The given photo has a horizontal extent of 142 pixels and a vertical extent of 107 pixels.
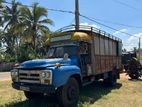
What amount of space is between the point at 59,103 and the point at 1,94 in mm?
4617

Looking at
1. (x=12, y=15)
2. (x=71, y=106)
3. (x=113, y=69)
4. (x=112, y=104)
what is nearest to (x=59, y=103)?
(x=71, y=106)

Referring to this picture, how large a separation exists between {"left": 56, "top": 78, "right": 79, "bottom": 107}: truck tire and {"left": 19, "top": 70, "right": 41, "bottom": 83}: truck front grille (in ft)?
2.90

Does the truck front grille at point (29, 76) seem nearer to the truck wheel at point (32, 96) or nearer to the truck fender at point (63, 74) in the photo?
the truck fender at point (63, 74)

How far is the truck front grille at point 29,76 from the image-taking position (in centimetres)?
1048

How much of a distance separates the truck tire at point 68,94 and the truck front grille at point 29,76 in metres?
0.88

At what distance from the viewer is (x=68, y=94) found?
1098 centimetres

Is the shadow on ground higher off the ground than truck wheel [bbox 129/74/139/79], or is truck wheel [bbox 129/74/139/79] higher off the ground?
truck wheel [bbox 129/74/139/79]

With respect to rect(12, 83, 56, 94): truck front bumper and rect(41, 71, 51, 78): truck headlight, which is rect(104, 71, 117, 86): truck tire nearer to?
rect(12, 83, 56, 94): truck front bumper

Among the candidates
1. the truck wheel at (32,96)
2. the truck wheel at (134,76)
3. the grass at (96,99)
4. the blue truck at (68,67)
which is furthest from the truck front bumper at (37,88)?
the truck wheel at (134,76)

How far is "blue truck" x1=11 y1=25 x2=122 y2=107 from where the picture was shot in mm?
10344

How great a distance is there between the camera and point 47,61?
35.6ft

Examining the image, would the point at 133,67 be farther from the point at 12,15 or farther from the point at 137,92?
the point at 12,15

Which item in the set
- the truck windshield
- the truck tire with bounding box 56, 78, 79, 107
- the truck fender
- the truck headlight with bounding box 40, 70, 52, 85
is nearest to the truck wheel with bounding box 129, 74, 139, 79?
the truck windshield

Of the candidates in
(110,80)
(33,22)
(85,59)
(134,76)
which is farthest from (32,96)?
(33,22)
